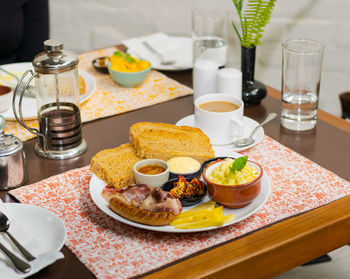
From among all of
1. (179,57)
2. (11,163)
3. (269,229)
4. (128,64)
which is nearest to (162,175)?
(269,229)

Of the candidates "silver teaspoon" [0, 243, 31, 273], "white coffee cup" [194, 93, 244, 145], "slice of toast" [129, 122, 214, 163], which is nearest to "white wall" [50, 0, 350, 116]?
"white coffee cup" [194, 93, 244, 145]

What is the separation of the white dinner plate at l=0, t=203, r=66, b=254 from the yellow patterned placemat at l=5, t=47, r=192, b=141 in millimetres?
446

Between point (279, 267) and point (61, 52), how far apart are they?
0.73 metres

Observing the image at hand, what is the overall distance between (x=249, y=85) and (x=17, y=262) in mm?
965

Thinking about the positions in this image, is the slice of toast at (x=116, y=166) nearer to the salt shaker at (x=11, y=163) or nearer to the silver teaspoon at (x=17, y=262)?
the salt shaker at (x=11, y=163)

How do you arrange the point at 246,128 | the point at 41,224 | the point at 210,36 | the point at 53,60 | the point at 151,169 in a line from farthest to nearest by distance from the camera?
the point at 210,36
the point at 246,128
the point at 53,60
the point at 151,169
the point at 41,224

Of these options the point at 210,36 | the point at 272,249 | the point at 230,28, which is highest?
the point at 210,36

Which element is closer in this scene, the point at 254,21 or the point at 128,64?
the point at 254,21

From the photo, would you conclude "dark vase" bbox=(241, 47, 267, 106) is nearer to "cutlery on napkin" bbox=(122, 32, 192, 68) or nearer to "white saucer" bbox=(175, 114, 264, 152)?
"white saucer" bbox=(175, 114, 264, 152)

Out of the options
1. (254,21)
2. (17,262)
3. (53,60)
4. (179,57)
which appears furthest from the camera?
(179,57)

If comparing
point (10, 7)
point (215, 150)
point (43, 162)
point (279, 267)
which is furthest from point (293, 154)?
point (10, 7)

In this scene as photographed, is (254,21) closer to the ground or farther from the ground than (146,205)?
farther from the ground

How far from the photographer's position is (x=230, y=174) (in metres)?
1.05

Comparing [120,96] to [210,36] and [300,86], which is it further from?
[300,86]
